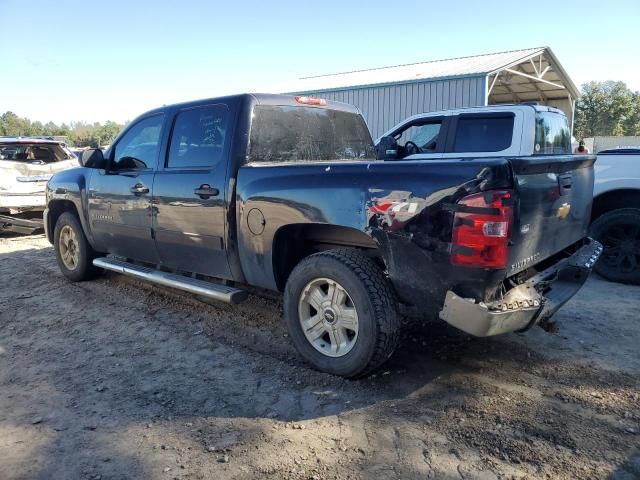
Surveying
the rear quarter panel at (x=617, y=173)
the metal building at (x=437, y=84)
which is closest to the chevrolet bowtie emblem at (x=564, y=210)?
the rear quarter panel at (x=617, y=173)

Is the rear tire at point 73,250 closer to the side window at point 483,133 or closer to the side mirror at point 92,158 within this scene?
the side mirror at point 92,158

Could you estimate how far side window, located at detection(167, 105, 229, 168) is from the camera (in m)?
4.14

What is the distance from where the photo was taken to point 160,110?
4.77 meters

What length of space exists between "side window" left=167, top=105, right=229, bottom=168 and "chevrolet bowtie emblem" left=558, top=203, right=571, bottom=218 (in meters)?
2.54

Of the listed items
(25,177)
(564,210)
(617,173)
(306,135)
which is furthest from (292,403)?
(25,177)

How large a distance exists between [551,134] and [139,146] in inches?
197

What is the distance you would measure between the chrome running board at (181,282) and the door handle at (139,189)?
0.75m

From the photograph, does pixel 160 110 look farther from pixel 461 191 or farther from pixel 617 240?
pixel 617 240

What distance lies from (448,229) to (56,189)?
4.96 metres

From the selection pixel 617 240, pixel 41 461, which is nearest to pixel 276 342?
pixel 41 461

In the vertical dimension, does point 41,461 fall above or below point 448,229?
below

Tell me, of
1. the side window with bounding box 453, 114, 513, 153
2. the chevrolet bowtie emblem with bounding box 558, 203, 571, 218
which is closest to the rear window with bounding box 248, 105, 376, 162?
the side window with bounding box 453, 114, 513, 153

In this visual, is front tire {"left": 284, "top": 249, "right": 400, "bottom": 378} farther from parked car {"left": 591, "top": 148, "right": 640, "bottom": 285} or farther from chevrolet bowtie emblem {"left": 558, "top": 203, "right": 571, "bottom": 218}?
parked car {"left": 591, "top": 148, "right": 640, "bottom": 285}

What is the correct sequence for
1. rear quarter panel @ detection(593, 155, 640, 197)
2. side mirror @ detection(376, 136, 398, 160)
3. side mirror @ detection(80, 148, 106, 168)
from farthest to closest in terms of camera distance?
1. side mirror @ detection(376, 136, 398, 160)
2. rear quarter panel @ detection(593, 155, 640, 197)
3. side mirror @ detection(80, 148, 106, 168)
